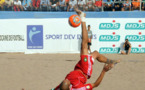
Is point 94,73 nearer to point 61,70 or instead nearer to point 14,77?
point 61,70

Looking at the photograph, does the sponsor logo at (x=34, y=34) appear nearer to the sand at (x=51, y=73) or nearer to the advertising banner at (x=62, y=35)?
the advertising banner at (x=62, y=35)

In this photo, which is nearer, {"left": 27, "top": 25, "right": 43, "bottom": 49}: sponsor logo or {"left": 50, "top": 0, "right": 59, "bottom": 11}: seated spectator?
{"left": 27, "top": 25, "right": 43, "bottom": 49}: sponsor logo

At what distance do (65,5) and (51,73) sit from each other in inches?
276

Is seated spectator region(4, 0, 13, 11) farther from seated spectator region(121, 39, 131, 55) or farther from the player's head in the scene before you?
the player's head

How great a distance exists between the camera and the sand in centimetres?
925

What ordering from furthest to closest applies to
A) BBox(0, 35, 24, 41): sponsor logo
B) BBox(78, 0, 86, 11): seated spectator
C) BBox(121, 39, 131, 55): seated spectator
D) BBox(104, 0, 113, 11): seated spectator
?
BBox(104, 0, 113, 11): seated spectator
BBox(78, 0, 86, 11): seated spectator
BBox(0, 35, 24, 41): sponsor logo
BBox(121, 39, 131, 55): seated spectator

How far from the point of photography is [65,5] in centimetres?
1730

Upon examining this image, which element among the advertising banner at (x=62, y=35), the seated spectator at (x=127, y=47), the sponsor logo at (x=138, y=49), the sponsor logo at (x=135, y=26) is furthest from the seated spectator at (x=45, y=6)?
the sponsor logo at (x=138, y=49)

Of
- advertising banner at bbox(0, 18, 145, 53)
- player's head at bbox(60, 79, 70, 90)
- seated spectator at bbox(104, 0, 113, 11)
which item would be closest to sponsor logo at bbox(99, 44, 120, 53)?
advertising banner at bbox(0, 18, 145, 53)

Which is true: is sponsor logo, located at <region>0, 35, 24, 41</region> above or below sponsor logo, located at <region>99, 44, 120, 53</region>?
above

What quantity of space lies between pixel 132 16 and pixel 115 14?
0.87 meters

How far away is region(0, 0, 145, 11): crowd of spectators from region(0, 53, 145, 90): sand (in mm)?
3477

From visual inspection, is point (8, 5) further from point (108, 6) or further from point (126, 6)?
point (126, 6)

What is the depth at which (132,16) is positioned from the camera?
16719 millimetres
